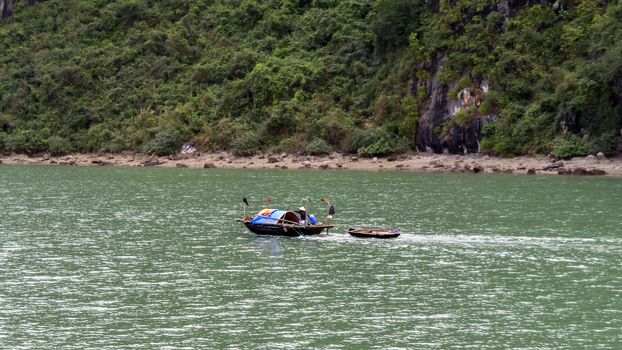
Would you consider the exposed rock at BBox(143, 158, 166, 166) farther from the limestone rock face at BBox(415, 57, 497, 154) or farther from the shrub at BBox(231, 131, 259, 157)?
the limestone rock face at BBox(415, 57, 497, 154)

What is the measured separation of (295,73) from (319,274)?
72.6 m

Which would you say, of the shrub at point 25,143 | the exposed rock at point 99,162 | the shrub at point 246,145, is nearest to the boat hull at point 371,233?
the shrub at point 246,145

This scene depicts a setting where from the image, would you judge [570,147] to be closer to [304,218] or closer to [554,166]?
[554,166]

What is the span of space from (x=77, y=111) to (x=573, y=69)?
6181cm

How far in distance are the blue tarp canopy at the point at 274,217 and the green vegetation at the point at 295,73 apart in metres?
41.4

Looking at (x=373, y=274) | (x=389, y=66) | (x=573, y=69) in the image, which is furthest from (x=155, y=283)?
(x=389, y=66)

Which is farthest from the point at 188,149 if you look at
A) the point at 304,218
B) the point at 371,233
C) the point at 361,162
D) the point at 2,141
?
the point at 371,233

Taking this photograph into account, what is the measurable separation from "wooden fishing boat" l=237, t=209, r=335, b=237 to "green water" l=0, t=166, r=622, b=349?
638 mm

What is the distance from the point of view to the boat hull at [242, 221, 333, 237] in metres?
47.3

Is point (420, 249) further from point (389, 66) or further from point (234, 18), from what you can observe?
point (234, 18)

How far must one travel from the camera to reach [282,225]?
47.5 meters

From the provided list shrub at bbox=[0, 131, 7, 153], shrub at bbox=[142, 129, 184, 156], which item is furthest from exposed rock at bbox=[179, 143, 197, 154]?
shrub at bbox=[0, 131, 7, 153]

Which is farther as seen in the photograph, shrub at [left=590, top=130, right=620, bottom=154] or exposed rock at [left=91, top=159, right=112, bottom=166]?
exposed rock at [left=91, top=159, right=112, bottom=166]

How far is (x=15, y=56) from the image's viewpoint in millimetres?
128125
